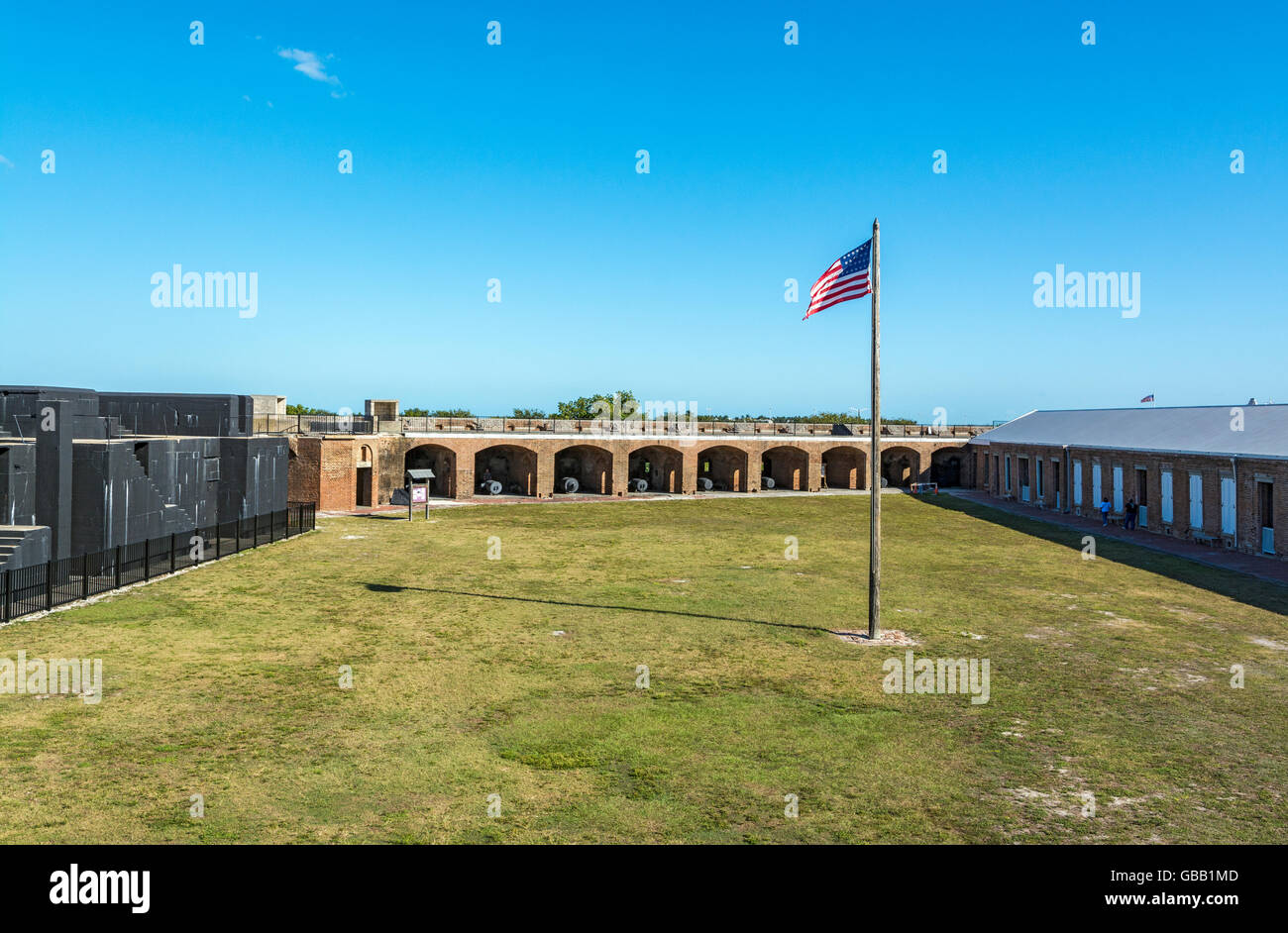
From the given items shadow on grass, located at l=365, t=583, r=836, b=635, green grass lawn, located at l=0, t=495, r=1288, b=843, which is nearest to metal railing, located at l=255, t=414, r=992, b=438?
green grass lawn, located at l=0, t=495, r=1288, b=843

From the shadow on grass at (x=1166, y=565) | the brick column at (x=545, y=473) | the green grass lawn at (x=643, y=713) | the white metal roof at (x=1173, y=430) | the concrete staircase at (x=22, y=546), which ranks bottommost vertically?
the green grass lawn at (x=643, y=713)

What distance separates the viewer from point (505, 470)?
160 feet

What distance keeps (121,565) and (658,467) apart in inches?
1354

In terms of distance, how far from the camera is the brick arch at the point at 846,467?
54562mm

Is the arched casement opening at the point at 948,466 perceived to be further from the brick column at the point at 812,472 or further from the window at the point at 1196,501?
the window at the point at 1196,501

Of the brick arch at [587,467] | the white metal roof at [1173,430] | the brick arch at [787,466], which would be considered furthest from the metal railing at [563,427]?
the white metal roof at [1173,430]

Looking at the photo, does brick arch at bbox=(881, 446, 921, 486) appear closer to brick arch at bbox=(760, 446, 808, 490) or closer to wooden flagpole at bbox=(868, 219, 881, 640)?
brick arch at bbox=(760, 446, 808, 490)

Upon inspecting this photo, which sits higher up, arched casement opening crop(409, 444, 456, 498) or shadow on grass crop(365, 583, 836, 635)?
arched casement opening crop(409, 444, 456, 498)

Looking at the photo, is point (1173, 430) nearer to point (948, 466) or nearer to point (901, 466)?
point (901, 466)

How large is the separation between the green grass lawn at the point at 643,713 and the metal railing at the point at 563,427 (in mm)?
15676

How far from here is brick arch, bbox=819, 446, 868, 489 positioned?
54562mm

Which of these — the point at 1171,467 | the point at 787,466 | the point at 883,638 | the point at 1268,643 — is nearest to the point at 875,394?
the point at 883,638

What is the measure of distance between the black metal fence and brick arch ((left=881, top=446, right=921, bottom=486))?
40924 millimetres
